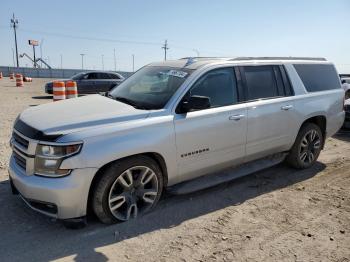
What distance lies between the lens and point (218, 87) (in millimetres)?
4652

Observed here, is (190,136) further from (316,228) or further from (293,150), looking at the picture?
(293,150)

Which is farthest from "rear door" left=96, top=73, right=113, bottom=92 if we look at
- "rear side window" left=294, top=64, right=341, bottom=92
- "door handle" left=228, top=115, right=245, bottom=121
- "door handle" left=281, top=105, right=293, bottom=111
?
"door handle" left=228, top=115, right=245, bottom=121

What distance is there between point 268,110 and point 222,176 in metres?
1.16

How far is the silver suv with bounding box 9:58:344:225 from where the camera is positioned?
11.4ft

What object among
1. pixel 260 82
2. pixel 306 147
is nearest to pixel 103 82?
pixel 306 147

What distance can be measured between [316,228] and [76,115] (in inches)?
116

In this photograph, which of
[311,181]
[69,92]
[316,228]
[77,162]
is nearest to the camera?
[77,162]

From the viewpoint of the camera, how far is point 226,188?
16.6 ft

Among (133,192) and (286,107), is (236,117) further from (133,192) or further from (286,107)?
(133,192)

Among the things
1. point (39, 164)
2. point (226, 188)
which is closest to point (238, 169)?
point (226, 188)

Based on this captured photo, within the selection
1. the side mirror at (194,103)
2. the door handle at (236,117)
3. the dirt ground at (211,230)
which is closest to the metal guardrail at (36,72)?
the door handle at (236,117)

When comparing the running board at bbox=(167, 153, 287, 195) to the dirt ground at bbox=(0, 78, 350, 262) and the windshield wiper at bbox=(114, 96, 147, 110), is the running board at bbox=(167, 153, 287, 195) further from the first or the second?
the windshield wiper at bbox=(114, 96, 147, 110)

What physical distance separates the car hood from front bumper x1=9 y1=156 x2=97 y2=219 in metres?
0.46

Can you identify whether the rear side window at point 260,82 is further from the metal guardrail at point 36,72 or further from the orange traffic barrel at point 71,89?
the metal guardrail at point 36,72
